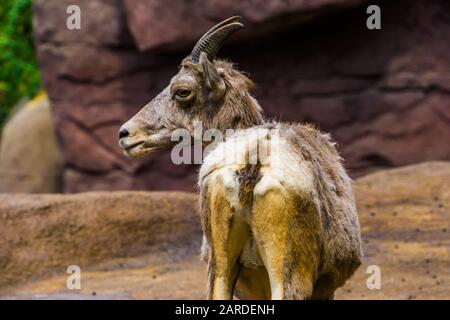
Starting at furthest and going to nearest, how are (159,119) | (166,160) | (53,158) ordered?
(53,158) < (166,160) < (159,119)

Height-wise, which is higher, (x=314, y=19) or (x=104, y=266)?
(x=314, y=19)

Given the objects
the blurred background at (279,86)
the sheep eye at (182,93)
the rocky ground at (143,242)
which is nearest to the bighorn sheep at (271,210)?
the sheep eye at (182,93)

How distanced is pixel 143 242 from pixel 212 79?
12.2ft

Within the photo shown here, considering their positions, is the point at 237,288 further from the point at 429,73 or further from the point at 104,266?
the point at 429,73

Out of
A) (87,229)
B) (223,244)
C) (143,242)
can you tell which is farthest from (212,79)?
(143,242)

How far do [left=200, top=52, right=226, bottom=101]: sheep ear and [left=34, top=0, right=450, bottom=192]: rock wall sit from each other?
6.06m

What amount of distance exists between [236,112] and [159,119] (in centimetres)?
50

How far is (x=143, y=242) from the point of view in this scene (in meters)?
9.23

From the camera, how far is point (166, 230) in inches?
367

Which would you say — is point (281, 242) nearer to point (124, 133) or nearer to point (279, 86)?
point (124, 133)

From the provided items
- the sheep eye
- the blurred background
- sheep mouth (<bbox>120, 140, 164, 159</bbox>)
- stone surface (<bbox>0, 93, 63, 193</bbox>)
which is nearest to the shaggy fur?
the sheep eye

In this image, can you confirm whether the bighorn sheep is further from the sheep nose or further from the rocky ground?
the rocky ground
